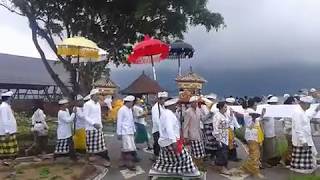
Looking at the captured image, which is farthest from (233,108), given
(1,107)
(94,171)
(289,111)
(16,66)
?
(16,66)

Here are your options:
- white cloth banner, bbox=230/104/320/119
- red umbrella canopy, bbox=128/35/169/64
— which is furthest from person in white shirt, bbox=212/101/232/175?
red umbrella canopy, bbox=128/35/169/64

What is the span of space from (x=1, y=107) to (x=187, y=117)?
15.6ft

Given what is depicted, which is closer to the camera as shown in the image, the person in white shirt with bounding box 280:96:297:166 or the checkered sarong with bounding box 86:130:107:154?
the person in white shirt with bounding box 280:96:297:166

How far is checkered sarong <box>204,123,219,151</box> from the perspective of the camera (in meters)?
12.7

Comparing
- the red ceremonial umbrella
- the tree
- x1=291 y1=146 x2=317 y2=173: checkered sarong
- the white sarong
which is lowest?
x1=291 y1=146 x2=317 y2=173: checkered sarong

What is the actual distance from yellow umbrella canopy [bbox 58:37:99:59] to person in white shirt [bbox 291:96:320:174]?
5570 mm

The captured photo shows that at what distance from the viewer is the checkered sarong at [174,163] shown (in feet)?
33.1

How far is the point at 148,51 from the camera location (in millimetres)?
12219

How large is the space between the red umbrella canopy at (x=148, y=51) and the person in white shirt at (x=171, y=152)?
237 centimetres

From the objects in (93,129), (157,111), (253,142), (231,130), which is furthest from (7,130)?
(253,142)

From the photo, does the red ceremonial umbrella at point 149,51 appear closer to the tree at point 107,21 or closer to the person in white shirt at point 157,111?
the person in white shirt at point 157,111

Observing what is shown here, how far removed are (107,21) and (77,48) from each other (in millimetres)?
8337

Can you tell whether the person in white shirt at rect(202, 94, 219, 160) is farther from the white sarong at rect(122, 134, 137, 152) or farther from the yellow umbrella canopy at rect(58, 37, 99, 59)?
the yellow umbrella canopy at rect(58, 37, 99, 59)

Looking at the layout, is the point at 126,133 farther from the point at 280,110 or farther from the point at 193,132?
the point at 280,110
